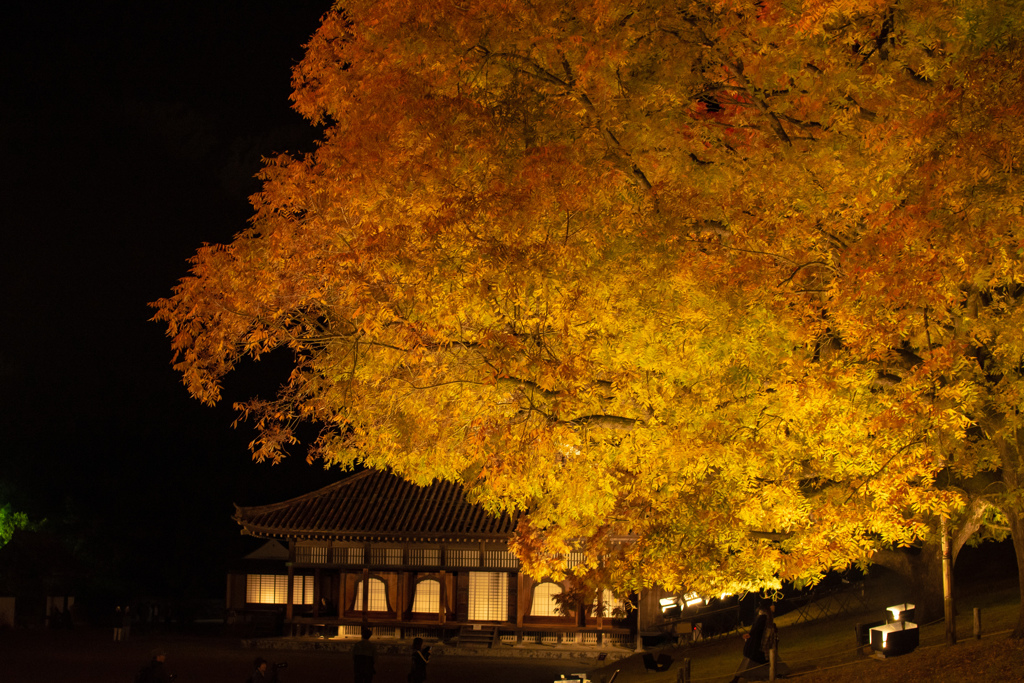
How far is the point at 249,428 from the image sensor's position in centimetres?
4359

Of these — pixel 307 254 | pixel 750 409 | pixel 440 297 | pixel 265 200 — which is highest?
pixel 265 200

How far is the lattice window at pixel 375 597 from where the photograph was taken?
96.2ft

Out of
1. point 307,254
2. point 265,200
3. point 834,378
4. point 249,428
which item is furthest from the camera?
point 249,428

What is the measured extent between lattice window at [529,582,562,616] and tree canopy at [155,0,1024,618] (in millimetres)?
16932

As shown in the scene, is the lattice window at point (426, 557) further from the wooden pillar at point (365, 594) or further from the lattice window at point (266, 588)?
the lattice window at point (266, 588)

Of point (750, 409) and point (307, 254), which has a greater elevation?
point (307, 254)

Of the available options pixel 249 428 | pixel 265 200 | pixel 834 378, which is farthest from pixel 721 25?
pixel 249 428

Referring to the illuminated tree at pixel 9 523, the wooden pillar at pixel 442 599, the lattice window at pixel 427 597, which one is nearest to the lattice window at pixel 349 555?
the lattice window at pixel 427 597

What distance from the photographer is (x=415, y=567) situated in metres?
28.5

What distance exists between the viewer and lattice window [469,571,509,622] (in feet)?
93.0

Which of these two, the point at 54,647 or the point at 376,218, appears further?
the point at 54,647

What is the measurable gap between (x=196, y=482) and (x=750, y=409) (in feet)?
108

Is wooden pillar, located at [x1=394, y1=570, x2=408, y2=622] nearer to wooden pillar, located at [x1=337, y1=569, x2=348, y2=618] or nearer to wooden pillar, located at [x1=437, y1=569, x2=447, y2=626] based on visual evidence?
wooden pillar, located at [x1=437, y1=569, x2=447, y2=626]

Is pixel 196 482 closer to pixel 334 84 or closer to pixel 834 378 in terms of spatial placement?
pixel 334 84
